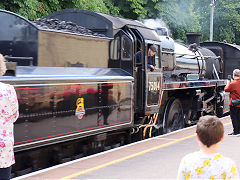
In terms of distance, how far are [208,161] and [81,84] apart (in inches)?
160

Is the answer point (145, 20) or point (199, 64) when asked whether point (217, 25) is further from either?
point (199, 64)

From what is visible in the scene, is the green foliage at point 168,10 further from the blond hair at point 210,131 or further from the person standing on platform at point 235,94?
Result: the blond hair at point 210,131

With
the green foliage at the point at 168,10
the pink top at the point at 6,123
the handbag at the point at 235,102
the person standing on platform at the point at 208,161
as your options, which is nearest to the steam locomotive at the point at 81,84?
the pink top at the point at 6,123

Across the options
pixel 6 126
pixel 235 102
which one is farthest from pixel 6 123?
pixel 235 102

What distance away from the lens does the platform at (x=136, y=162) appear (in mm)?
5805

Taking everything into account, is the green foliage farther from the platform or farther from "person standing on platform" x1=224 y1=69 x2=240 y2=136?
the platform

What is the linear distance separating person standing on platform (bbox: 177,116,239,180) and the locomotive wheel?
7971 mm

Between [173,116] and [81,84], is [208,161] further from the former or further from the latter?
[173,116]

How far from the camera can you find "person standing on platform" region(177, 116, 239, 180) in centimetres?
277

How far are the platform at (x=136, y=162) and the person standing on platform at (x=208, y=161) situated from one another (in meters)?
3.06

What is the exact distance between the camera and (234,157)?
23.6 feet

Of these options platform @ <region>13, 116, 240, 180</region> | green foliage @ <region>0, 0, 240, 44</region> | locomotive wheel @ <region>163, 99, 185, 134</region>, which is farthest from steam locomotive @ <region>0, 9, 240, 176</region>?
green foliage @ <region>0, 0, 240, 44</region>

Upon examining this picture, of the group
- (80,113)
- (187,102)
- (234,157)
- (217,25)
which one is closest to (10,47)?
(80,113)

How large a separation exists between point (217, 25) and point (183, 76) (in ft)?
100
